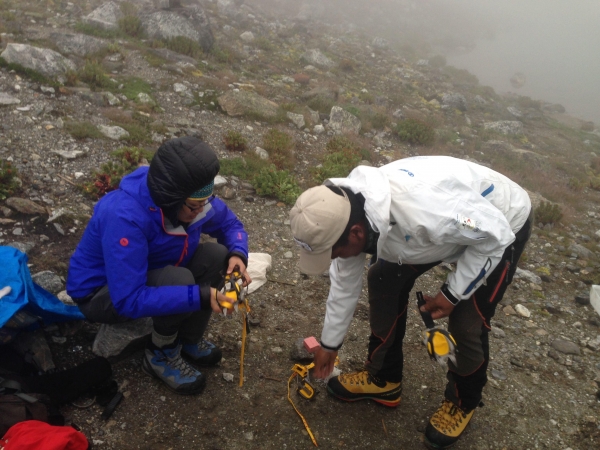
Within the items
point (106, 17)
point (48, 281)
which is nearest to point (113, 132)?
point (48, 281)

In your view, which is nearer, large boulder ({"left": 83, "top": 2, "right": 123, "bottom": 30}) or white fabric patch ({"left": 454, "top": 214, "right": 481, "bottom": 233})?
white fabric patch ({"left": 454, "top": 214, "right": 481, "bottom": 233})

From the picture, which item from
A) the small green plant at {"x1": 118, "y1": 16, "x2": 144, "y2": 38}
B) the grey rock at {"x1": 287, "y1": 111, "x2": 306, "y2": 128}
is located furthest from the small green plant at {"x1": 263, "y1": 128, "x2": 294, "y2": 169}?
the small green plant at {"x1": 118, "y1": 16, "x2": 144, "y2": 38}

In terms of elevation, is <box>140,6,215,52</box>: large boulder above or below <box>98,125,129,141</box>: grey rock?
above

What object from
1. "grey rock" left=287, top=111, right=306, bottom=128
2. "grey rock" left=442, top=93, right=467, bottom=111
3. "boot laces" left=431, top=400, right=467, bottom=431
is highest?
"boot laces" left=431, top=400, right=467, bottom=431

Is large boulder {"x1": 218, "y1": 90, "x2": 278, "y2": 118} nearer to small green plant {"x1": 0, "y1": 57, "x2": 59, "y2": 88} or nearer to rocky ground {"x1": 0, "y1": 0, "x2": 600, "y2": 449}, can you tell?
rocky ground {"x1": 0, "y1": 0, "x2": 600, "y2": 449}

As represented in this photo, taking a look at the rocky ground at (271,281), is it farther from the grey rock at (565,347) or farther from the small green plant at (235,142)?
the small green plant at (235,142)

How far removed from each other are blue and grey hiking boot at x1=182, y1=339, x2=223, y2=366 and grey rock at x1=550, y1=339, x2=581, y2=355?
3889 millimetres

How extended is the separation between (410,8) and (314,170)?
45385 millimetres

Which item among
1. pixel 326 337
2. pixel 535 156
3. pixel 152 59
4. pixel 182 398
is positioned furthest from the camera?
pixel 535 156

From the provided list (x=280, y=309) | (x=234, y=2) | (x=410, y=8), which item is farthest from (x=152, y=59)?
(x=410, y=8)

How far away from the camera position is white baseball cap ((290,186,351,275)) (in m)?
2.31

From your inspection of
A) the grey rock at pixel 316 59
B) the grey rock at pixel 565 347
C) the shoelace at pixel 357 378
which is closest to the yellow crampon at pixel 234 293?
the shoelace at pixel 357 378

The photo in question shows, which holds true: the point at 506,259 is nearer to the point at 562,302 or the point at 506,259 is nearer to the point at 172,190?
the point at 172,190

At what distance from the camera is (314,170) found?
791 cm
